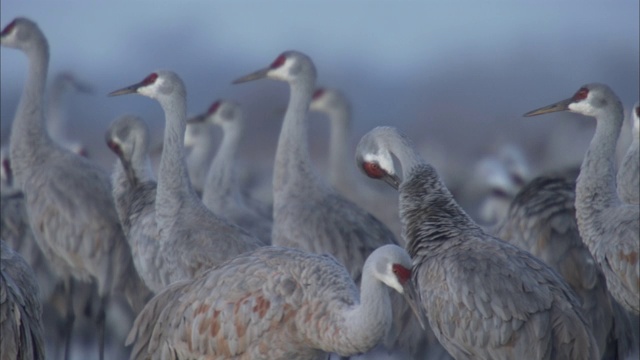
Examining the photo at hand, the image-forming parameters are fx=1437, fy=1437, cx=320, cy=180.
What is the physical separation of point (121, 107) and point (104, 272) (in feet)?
37.9

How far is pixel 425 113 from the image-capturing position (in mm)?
19172

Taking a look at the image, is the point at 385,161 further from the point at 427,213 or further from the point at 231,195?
the point at 231,195

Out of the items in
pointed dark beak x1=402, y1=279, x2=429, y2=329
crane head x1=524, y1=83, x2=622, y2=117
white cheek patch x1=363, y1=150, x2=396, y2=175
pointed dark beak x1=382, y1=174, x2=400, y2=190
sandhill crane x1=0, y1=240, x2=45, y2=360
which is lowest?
sandhill crane x1=0, y1=240, x2=45, y2=360

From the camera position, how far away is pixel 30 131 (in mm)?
8281

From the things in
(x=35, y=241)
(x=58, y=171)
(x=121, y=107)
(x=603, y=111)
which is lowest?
(x=121, y=107)

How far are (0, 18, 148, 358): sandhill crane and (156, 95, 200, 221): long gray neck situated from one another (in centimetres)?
90

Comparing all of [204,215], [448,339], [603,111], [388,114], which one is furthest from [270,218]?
[388,114]

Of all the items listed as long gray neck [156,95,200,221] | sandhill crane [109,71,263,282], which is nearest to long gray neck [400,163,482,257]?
sandhill crane [109,71,263,282]

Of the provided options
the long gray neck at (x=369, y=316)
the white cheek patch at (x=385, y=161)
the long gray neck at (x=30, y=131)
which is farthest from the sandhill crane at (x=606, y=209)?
the long gray neck at (x=30, y=131)

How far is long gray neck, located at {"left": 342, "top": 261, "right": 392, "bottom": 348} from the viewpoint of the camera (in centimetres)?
485

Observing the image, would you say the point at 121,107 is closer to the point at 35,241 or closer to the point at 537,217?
the point at 35,241

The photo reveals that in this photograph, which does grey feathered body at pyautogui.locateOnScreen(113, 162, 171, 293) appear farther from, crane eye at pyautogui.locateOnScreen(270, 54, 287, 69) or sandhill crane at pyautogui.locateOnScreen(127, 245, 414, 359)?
sandhill crane at pyautogui.locateOnScreen(127, 245, 414, 359)

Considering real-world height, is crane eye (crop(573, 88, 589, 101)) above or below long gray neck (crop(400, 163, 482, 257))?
above

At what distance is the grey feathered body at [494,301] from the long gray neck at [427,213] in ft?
0.05
